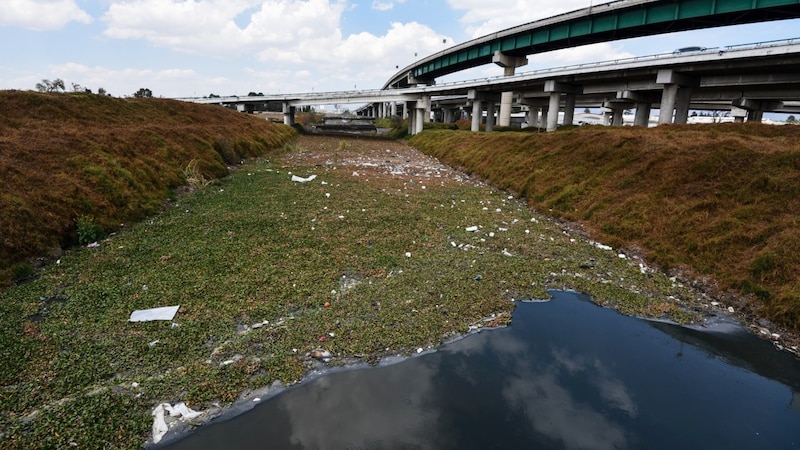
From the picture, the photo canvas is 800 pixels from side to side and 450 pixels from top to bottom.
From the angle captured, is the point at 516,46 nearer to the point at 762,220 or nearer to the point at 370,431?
the point at 762,220

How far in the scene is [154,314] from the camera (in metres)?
6.70

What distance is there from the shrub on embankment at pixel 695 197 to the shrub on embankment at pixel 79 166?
1412 centimetres

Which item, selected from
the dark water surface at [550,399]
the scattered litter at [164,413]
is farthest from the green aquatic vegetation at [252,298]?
the dark water surface at [550,399]

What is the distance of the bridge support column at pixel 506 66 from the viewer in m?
47.4

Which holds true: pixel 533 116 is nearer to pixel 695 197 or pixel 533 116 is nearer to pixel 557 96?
pixel 557 96

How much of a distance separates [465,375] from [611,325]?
3.31 metres

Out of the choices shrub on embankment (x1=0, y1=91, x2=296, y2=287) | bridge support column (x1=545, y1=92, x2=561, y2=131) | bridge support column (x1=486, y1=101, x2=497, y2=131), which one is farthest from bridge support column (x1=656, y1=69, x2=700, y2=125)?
shrub on embankment (x1=0, y1=91, x2=296, y2=287)

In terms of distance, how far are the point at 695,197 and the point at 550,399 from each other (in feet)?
30.3

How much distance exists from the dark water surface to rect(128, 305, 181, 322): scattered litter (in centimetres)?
266

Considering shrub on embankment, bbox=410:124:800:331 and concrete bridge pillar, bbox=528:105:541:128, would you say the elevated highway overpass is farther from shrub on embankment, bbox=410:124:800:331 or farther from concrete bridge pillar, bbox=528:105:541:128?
shrub on embankment, bbox=410:124:800:331

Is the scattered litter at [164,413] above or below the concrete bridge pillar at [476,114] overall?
below

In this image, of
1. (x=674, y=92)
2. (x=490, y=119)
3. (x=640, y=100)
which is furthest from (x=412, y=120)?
(x=674, y=92)

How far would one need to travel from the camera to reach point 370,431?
16.4 feet

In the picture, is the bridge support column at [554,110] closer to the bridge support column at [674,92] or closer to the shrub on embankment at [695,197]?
the bridge support column at [674,92]
